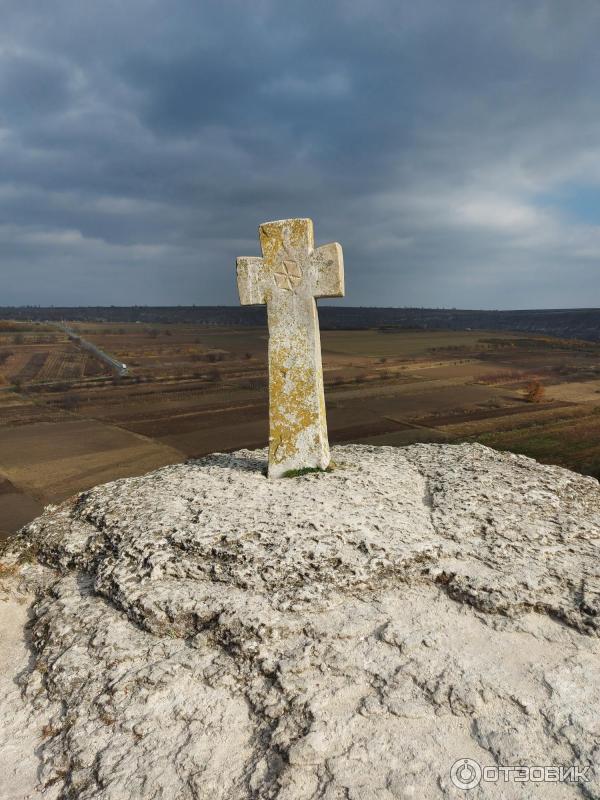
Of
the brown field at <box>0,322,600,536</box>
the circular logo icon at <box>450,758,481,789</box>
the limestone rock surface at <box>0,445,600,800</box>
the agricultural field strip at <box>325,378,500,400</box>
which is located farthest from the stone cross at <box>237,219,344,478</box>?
the agricultural field strip at <box>325,378,500,400</box>

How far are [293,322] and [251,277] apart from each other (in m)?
0.99

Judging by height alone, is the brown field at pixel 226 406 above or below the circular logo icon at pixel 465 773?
below

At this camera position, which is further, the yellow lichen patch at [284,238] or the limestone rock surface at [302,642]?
the yellow lichen patch at [284,238]

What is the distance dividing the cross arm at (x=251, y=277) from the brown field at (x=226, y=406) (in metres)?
11.9

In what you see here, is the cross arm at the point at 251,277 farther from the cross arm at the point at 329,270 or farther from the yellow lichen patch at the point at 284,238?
the cross arm at the point at 329,270

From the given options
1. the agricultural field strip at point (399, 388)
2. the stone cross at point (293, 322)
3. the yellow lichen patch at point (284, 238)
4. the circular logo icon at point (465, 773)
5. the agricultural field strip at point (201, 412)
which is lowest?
the agricultural field strip at point (201, 412)

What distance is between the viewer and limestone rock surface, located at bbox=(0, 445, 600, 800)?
13.3ft

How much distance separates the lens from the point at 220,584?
19.6 feet

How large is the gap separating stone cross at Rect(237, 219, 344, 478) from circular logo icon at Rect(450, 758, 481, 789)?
4.93 meters

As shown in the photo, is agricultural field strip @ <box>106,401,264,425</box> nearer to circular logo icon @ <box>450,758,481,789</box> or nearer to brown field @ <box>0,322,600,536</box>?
brown field @ <box>0,322,600,536</box>

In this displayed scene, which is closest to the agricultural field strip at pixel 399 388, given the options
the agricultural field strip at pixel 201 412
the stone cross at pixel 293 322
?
the agricultural field strip at pixel 201 412

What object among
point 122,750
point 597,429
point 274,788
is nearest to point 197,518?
point 122,750

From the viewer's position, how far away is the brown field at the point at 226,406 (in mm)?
22797

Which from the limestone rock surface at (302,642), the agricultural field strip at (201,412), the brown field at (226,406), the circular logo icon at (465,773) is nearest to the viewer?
the circular logo icon at (465,773)
